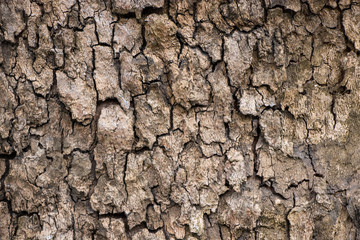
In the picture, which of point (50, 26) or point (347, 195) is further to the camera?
point (347, 195)

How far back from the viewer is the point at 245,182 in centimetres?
125

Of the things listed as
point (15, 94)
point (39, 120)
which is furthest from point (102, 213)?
point (15, 94)

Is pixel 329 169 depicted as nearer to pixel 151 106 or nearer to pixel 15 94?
pixel 151 106

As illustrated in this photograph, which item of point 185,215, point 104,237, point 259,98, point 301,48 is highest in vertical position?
point 301,48

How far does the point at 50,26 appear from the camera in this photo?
1.18 m

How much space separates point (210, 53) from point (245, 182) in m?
0.50

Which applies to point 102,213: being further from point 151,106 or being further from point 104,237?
point 151,106

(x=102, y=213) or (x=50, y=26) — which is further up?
(x=50, y=26)

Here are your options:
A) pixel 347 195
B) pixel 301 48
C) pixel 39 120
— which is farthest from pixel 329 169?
pixel 39 120

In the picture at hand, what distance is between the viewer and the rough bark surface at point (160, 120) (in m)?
1.18

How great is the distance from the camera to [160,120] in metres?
1.21

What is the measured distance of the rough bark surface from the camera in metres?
1.18

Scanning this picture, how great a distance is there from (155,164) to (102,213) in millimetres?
260

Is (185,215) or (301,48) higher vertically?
(301,48)
